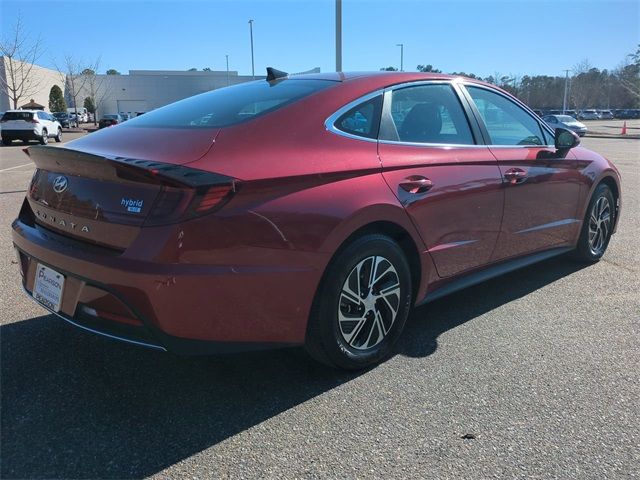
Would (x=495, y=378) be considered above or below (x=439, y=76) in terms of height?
below

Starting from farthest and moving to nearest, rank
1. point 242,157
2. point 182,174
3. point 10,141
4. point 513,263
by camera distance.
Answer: point 10,141
point 513,263
point 242,157
point 182,174

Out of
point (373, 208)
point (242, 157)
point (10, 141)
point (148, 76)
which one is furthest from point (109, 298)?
point (148, 76)

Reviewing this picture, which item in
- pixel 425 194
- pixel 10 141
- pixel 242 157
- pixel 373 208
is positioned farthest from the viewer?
pixel 10 141

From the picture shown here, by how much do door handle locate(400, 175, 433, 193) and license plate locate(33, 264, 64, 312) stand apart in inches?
72.9

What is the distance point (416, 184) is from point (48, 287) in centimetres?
204

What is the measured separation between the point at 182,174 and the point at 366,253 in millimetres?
1070

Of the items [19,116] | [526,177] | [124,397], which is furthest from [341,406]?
[19,116]

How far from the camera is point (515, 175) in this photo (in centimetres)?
386

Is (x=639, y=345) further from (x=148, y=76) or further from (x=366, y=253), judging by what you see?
(x=148, y=76)

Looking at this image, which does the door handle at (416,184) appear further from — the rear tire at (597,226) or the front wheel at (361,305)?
the rear tire at (597,226)

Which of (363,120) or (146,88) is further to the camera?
(146,88)

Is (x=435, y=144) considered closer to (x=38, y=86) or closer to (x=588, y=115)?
(x=38, y=86)

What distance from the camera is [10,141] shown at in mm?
27078

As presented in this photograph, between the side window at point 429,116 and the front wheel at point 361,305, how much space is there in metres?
0.74
